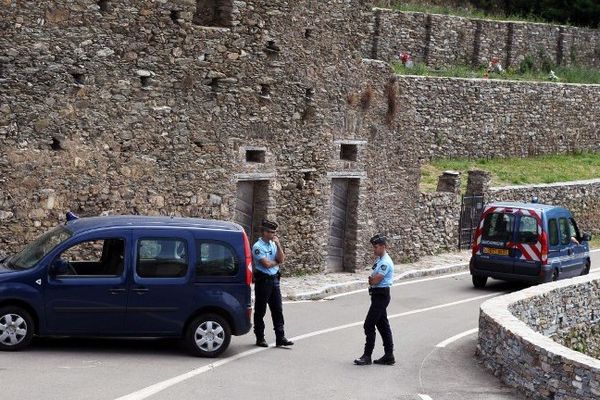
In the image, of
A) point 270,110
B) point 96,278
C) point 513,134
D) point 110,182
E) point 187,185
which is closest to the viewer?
point 96,278

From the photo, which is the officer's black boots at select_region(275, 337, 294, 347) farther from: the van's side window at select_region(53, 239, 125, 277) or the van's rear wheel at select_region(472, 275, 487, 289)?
the van's rear wheel at select_region(472, 275, 487, 289)

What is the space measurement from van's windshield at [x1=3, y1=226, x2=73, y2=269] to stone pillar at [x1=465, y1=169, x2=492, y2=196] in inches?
691

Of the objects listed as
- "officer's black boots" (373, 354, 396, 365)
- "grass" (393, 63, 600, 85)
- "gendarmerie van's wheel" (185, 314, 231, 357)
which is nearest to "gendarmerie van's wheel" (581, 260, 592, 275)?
"officer's black boots" (373, 354, 396, 365)

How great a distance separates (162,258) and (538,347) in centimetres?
461

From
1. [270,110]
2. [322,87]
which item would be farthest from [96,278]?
[322,87]

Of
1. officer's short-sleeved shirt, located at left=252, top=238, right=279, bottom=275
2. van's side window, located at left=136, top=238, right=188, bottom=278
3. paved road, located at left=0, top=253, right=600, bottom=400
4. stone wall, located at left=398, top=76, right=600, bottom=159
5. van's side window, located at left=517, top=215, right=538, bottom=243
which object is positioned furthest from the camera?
stone wall, located at left=398, top=76, right=600, bottom=159

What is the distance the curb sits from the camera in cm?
2065

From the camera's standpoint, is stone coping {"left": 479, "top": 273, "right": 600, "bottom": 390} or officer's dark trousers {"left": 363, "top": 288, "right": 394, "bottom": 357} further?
officer's dark trousers {"left": 363, "top": 288, "right": 394, "bottom": 357}

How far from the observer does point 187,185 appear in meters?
→ 20.3

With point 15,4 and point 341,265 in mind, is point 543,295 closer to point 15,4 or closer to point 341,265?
point 341,265

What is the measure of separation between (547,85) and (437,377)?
102 ft

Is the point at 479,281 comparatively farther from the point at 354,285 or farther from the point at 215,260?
the point at 215,260

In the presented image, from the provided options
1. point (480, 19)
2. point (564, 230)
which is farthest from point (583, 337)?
point (480, 19)

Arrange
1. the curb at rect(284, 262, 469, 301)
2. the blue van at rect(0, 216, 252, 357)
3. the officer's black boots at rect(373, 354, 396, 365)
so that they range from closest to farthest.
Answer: the blue van at rect(0, 216, 252, 357), the officer's black boots at rect(373, 354, 396, 365), the curb at rect(284, 262, 469, 301)
